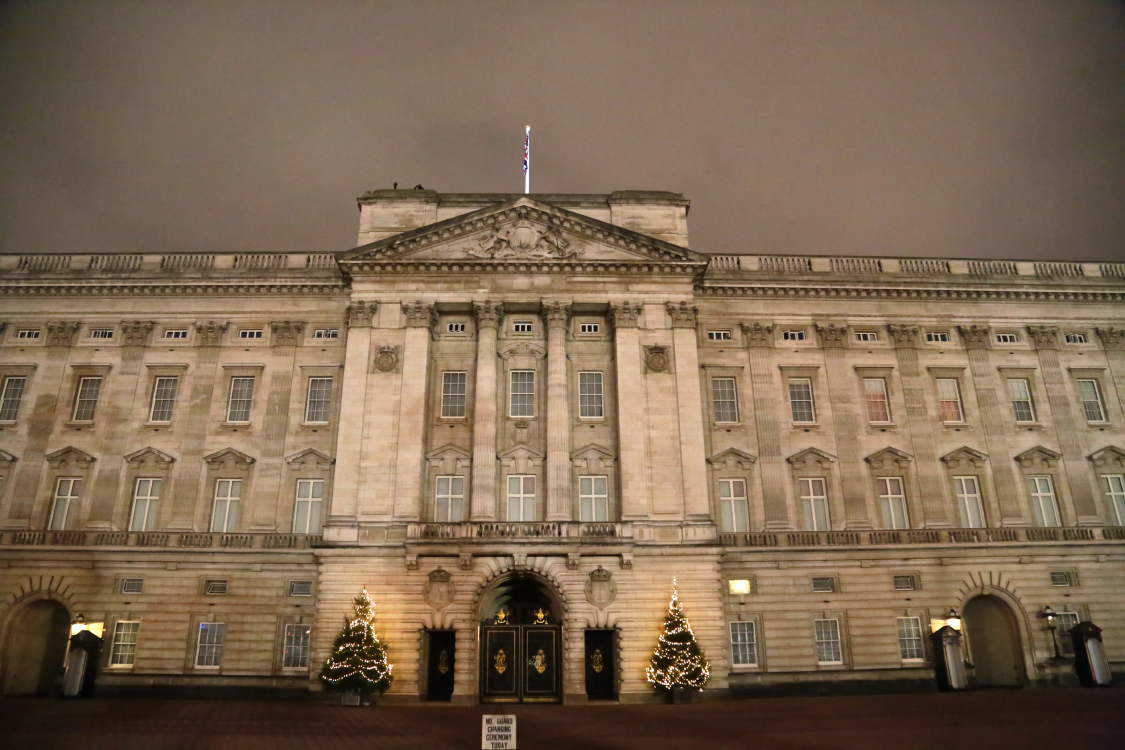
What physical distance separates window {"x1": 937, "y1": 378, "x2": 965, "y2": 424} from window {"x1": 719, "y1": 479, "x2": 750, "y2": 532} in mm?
12103

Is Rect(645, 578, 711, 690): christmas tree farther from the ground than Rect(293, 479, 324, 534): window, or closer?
closer

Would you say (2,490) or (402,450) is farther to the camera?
(2,490)

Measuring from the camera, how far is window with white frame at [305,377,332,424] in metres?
40.1

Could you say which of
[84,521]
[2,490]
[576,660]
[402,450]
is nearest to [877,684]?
[576,660]

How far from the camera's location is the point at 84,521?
3853cm

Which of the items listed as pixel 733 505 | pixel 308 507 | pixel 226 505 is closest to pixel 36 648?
pixel 226 505

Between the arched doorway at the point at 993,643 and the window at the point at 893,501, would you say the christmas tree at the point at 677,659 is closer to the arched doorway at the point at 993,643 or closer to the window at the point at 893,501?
the window at the point at 893,501

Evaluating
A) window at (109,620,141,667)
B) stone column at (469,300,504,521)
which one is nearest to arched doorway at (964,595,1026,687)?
stone column at (469,300,504,521)

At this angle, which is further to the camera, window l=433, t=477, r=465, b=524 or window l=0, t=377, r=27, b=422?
window l=0, t=377, r=27, b=422

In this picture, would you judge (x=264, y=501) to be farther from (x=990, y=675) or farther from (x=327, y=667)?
(x=990, y=675)

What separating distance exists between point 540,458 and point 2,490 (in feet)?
91.2

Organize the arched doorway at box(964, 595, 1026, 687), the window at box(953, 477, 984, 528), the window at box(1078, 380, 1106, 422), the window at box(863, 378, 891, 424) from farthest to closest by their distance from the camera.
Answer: the window at box(1078, 380, 1106, 422) < the window at box(863, 378, 891, 424) < the window at box(953, 477, 984, 528) < the arched doorway at box(964, 595, 1026, 687)

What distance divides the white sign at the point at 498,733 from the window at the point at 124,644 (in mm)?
30756

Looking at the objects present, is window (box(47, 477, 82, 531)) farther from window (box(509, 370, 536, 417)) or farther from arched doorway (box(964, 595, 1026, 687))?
arched doorway (box(964, 595, 1026, 687))
